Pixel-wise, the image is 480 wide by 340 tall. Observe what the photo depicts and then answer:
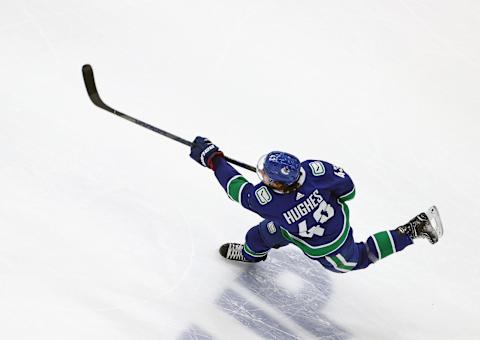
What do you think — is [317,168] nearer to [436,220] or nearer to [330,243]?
[330,243]

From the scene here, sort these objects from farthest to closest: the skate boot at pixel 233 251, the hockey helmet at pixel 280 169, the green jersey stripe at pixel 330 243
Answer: the skate boot at pixel 233 251
the green jersey stripe at pixel 330 243
the hockey helmet at pixel 280 169

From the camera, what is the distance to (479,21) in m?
5.41

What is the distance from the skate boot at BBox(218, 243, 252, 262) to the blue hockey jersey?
15.9 inches

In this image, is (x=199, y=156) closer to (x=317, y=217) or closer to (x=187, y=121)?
(x=317, y=217)

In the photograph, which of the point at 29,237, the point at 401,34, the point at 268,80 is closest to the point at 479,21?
the point at 401,34

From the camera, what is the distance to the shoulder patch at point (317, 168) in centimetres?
295

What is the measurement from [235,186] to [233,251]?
58cm

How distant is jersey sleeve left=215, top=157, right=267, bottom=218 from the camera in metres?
2.90

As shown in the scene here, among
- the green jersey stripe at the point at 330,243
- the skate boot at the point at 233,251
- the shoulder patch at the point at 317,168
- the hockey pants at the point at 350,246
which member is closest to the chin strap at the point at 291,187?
the shoulder patch at the point at 317,168

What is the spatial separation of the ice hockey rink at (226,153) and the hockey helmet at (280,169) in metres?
0.79

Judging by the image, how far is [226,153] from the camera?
4.11m

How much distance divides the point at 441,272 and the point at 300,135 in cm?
128

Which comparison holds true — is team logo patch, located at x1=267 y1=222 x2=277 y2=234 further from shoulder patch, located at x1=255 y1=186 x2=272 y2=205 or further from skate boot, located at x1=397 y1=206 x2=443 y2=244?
skate boot, located at x1=397 y1=206 x2=443 y2=244

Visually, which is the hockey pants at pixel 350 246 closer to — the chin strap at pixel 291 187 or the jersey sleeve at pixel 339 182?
the jersey sleeve at pixel 339 182
